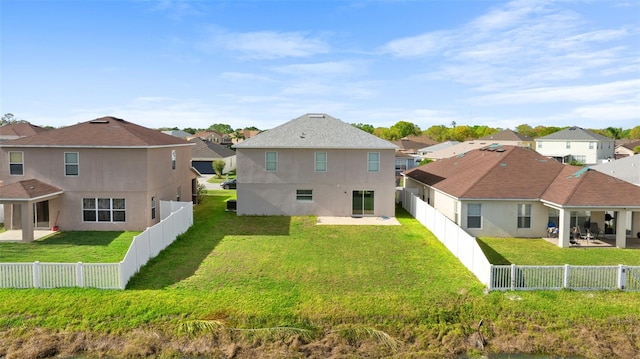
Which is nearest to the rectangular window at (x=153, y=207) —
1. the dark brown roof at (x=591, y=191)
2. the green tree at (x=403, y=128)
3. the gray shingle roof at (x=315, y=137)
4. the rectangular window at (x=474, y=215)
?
the gray shingle roof at (x=315, y=137)

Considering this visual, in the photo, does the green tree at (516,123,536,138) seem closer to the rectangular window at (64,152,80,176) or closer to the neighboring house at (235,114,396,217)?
the neighboring house at (235,114,396,217)

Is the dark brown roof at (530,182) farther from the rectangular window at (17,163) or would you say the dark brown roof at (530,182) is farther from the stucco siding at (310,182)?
the rectangular window at (17,163)

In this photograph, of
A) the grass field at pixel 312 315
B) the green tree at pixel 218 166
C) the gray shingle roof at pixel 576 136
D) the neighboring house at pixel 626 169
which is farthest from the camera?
the gray shingle roof at pixel 576 136

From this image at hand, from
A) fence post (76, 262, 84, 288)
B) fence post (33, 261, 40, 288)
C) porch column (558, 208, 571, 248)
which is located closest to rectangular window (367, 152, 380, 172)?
porch column (558, 208, 571, 248)

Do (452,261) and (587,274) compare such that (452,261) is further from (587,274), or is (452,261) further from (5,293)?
(5,293)

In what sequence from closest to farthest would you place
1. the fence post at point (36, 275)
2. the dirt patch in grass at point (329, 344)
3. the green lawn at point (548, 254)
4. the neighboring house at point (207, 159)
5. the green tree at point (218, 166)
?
1. the dirt patch in grass at point (329, 344)
2. the fence post at point (36, 275)
3. the green lawn at point (548, 254)
4. the green tree at point (218, 166)
5. the neighboring house at point (207, 159)

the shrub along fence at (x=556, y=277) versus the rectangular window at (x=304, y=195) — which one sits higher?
the rectangular window at (x=304, y=195)

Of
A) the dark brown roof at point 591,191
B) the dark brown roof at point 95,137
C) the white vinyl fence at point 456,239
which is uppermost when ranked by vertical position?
the dark brown roof at point 95,137
